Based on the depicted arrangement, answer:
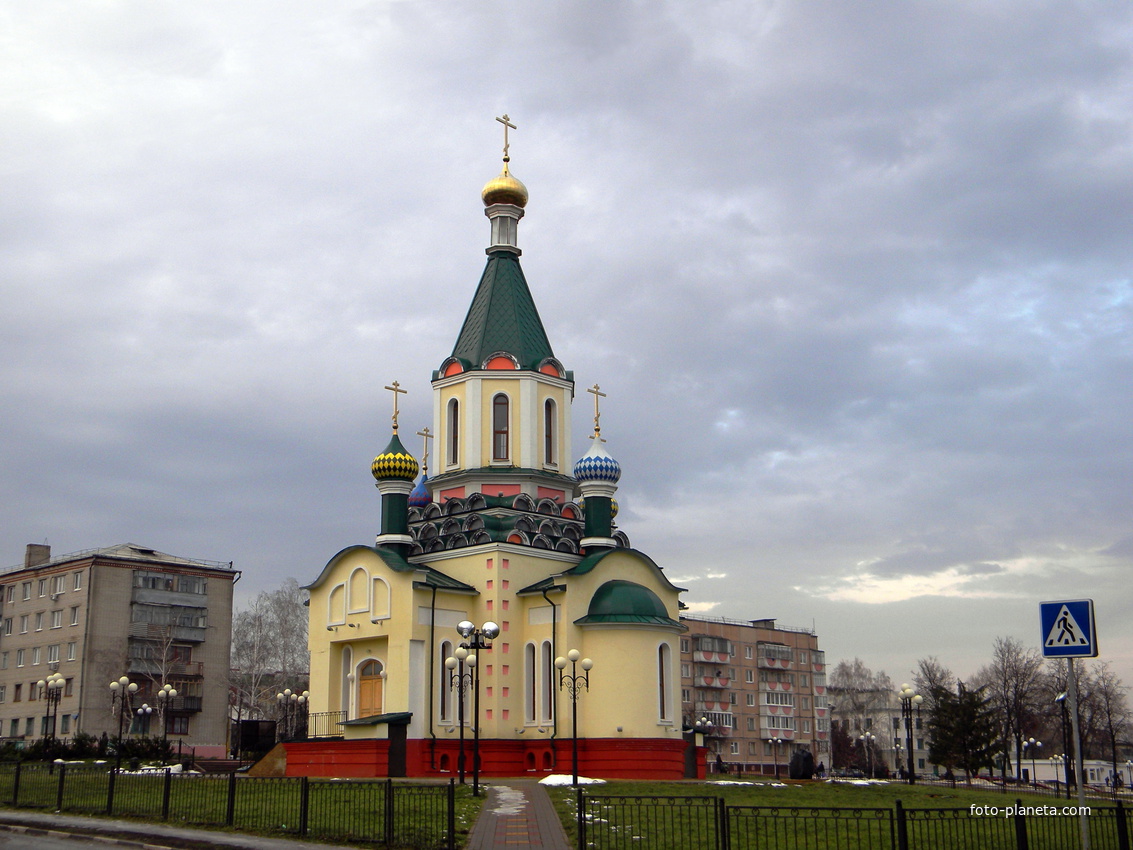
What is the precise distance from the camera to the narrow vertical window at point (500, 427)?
3027 centimetres

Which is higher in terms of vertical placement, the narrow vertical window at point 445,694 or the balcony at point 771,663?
the balcony at point 771,663

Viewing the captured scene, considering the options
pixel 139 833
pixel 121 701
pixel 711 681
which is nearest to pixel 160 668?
pixel 121 701

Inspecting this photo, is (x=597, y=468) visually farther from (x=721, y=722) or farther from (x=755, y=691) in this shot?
(x=755, y=691)

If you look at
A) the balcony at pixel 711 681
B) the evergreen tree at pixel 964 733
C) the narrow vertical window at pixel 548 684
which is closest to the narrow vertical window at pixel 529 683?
the narrow vertical window at pixel 548 684

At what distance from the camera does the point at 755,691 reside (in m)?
61.1

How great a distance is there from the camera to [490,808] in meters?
16.1

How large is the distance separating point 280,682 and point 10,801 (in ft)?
104

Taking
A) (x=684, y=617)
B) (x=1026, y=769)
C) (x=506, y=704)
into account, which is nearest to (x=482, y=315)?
(x=506, y=704)

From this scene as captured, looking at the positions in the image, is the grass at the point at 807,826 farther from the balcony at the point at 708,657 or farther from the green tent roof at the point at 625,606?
the balcony at the point at 708,657

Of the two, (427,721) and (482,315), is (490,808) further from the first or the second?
(482,315)

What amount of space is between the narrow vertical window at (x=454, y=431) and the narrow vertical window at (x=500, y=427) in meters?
1.20

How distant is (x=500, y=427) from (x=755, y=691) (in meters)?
36.2

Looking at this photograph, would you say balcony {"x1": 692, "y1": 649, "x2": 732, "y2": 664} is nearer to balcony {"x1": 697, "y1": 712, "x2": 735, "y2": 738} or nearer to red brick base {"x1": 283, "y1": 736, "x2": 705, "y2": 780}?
balcony {"x1": 697, "y1": 712, "x2": 735, "y2": 738}

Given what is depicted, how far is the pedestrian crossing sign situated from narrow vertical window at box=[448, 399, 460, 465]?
22.4 meters
